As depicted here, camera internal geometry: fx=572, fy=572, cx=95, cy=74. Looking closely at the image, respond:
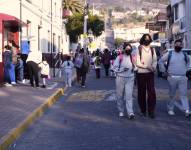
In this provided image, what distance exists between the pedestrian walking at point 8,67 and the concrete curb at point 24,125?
4838 millimetres

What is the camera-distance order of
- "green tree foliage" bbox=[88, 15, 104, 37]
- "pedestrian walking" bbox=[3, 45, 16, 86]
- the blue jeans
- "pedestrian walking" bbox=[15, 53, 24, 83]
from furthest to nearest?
"green tree foliage" bbox=[88, 15, 104, 37] → "pedestrian walking" bbox=[15, 53, 24, 83] → the blue jeans → "pedestrian walking" bbox=[3, 45, 16, 86]

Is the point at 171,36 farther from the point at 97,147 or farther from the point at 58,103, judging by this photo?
the point at 97,147

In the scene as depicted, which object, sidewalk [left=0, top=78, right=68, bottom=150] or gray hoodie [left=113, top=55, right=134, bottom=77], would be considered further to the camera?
gray hoodie [left=113, top=55, right=134, bottom=77]

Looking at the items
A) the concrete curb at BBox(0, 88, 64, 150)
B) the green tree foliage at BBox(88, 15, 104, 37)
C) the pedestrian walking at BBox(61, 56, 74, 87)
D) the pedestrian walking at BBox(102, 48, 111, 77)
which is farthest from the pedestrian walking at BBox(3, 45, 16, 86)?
the green tree foliage at BBox(88, 15, 104, 37)

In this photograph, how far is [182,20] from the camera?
56.8 meters

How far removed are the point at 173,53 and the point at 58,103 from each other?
5428mm

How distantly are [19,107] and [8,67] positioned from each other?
820cm

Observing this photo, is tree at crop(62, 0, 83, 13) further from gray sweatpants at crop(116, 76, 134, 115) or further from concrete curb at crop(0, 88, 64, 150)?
gray sweatpants at crop(116, 76, 134, 115)

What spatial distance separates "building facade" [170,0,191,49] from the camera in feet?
171

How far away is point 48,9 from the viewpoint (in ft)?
139

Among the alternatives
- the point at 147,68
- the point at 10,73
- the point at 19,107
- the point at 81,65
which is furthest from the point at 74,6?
the point at 147,68

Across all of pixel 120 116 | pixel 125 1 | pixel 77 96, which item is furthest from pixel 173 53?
pixel 125 1

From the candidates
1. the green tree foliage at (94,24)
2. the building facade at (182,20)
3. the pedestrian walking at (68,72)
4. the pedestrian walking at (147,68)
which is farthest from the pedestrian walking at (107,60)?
the green tree foliage at (94,24)

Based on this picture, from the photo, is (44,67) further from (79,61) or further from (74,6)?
(74,6)
